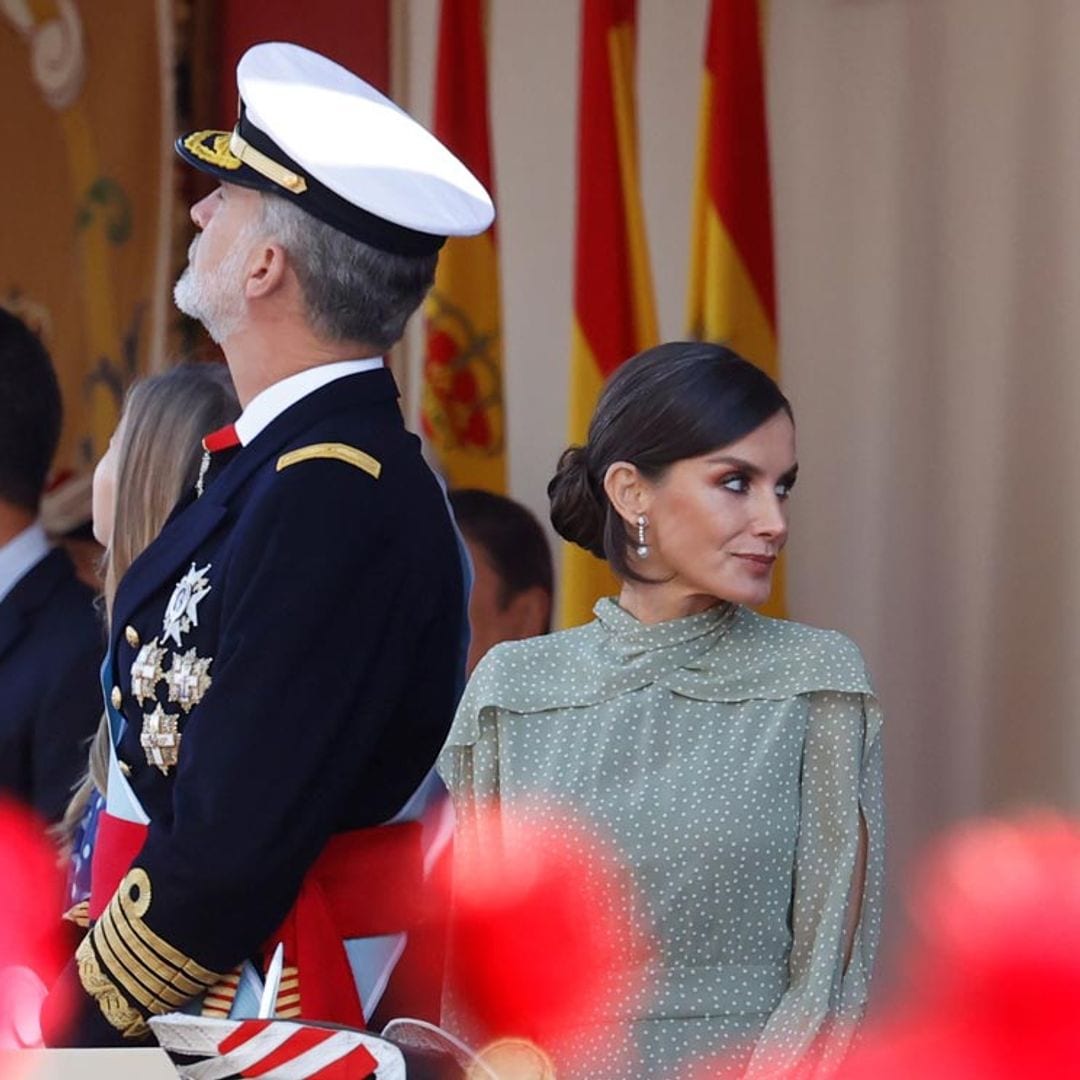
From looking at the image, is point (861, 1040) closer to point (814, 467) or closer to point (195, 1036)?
point (195, 1036)

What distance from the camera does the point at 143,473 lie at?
2.22 m

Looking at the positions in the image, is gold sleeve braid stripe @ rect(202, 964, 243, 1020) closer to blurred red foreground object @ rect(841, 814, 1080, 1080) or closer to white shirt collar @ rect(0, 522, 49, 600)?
blurred red foreground object @ rect(841, 814, 1080, 1080)

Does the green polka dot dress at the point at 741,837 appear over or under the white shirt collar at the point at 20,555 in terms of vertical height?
under

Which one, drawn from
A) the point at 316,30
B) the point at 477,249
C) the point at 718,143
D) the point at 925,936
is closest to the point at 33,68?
the point at 316,30

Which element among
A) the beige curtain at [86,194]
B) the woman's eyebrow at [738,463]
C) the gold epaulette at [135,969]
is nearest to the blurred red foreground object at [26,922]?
the gold epaulette at [135,969]

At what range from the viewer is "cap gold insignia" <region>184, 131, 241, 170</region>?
6.27 ft

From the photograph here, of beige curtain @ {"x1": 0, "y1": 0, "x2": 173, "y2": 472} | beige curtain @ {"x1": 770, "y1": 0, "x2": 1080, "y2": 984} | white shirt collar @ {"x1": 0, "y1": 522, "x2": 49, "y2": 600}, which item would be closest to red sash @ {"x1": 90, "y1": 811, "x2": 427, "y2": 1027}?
white shirt collar @ {"x1": 0, "y1": 522, "x2": 49, "y2": 600}

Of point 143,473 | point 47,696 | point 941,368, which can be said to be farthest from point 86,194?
point 143,473

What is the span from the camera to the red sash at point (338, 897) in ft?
5.91

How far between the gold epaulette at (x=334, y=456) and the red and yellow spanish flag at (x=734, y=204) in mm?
1313

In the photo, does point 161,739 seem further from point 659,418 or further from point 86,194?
point 86,194

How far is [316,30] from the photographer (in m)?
4.18

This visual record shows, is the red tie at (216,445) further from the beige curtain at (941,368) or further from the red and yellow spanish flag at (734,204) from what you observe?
the beige curtain at (941,368)

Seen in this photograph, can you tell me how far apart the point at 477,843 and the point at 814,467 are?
168cm
